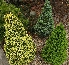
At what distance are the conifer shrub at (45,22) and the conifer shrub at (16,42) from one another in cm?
238

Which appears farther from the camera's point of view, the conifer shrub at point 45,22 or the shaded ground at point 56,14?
the shaded ground at point 56,14

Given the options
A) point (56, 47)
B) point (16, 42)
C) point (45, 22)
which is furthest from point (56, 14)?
point (16, 42)

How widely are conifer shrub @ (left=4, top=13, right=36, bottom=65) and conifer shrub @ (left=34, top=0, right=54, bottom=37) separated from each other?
2.38 m

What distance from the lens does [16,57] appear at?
14625 mm

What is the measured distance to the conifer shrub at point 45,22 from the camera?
16281 millimetres

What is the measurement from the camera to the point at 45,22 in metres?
16.6

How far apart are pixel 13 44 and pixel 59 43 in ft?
8.20

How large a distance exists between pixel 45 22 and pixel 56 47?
8.74ft

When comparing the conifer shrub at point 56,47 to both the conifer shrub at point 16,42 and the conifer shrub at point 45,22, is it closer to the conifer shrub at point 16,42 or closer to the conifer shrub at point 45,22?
the conifer shrub at point 16,42

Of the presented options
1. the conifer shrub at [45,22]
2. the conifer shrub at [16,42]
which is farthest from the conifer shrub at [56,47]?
the conifer shrub at [45,22]

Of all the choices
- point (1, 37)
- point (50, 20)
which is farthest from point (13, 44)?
point (50, 20)

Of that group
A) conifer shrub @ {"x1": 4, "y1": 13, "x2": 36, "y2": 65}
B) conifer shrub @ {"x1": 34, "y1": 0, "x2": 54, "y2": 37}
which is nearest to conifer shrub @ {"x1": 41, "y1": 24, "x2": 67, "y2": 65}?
conifer shrub @ {"x1": 4, "y1": 13, "x2": 36, "y2": 65}

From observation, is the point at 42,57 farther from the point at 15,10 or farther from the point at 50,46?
the point at 15,10

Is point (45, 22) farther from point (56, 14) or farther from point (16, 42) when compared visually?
point (16, 42)
